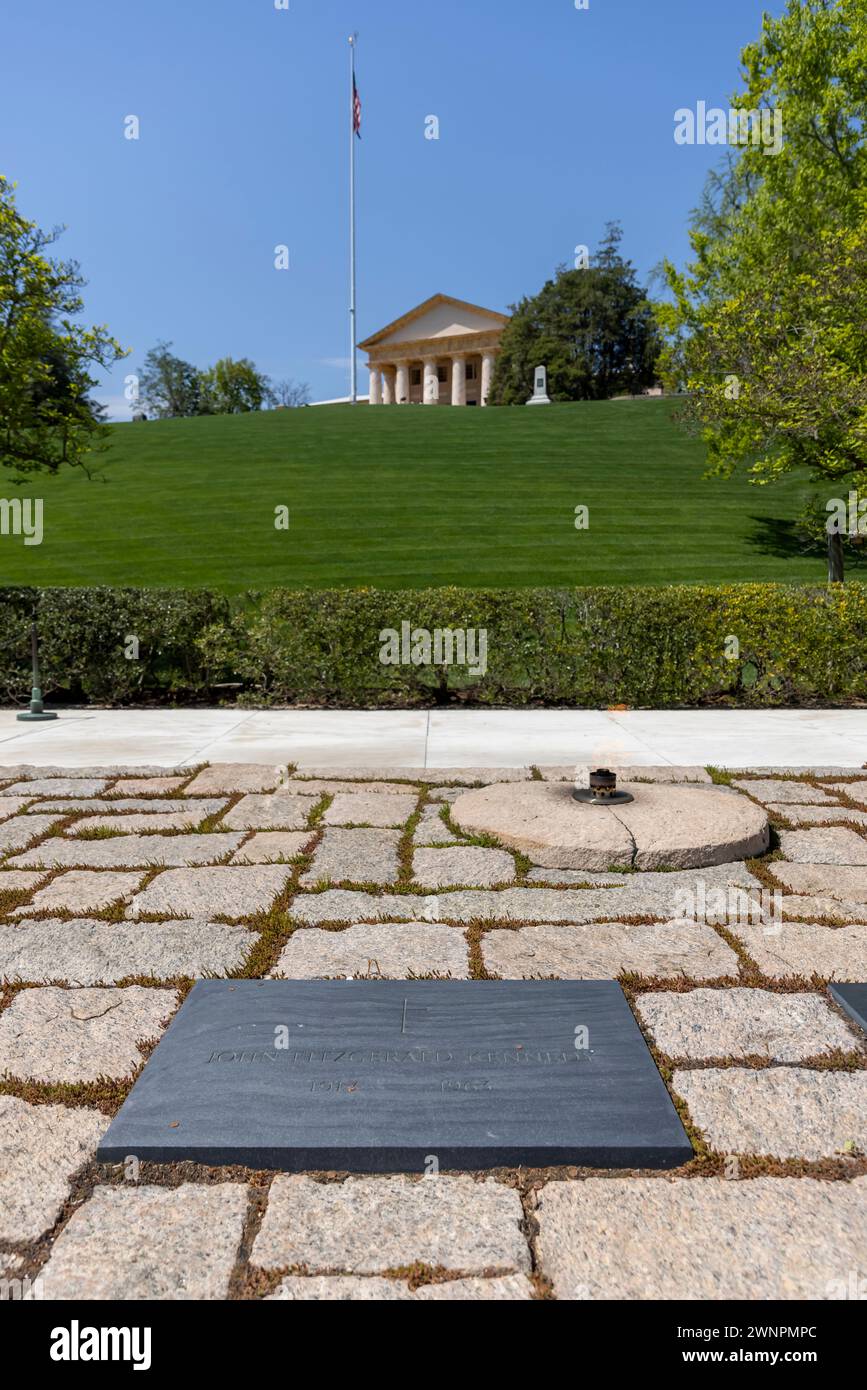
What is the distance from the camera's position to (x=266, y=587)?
16.8 meters

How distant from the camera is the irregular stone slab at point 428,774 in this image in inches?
217

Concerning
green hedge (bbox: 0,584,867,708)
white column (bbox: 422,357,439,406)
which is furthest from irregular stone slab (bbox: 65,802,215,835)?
white column (bbox: 422,357,439,406)

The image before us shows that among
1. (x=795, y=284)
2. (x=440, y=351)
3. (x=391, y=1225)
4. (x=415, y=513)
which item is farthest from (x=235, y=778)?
(x=440, y=351)

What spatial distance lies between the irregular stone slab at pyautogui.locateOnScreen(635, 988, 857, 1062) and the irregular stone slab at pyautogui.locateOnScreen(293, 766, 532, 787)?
273 cm

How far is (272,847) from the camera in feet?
14.0

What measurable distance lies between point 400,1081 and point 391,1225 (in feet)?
1.44

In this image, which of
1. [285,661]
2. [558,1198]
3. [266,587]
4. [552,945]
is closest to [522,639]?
[285,661]

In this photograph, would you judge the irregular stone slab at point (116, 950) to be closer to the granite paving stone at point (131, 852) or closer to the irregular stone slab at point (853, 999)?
the granite paving stone at point (131, 852)

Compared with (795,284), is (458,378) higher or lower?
higher

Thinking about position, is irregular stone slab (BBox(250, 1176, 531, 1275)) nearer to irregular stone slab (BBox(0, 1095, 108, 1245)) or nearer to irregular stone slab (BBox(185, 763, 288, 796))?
irregular stone slab (BBox(0, 1095, 108, 1245))

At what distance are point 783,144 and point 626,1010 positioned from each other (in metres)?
18.9

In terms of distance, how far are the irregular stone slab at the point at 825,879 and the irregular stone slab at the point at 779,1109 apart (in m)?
1.39

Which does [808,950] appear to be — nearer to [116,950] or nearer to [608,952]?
[608,952]
